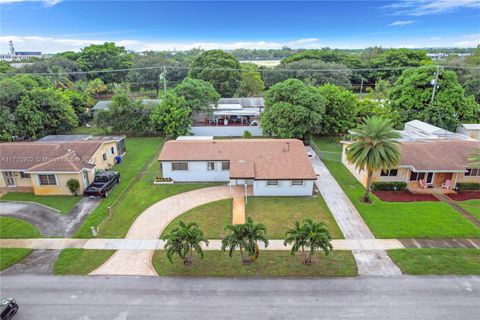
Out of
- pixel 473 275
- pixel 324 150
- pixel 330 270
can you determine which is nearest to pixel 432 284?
pixel 473 275

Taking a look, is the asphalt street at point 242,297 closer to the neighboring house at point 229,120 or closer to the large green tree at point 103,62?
the neighboring house at point 229,120

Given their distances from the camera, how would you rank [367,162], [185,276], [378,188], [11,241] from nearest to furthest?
1. [185,276]
2. [11,241]
3. [367,162]
4. [378,188]

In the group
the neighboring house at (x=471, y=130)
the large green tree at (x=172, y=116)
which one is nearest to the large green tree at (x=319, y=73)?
the neighboring house at (x=471, y=130)

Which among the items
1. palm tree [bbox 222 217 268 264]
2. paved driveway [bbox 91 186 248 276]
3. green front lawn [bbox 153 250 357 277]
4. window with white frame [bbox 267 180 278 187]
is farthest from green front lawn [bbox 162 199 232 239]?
palm tree [bbox 222 217 268 264]

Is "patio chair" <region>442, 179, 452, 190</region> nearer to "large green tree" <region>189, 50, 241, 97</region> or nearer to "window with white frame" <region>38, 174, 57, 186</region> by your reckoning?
"window with white frame" <region>38, 174, 57, 186</region>

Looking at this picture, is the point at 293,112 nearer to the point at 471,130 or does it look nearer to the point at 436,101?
the point at 436,101

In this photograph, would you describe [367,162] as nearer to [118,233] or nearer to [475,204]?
[475,204]

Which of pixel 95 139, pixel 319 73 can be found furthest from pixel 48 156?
pixel 319 73

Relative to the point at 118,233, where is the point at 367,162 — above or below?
above
